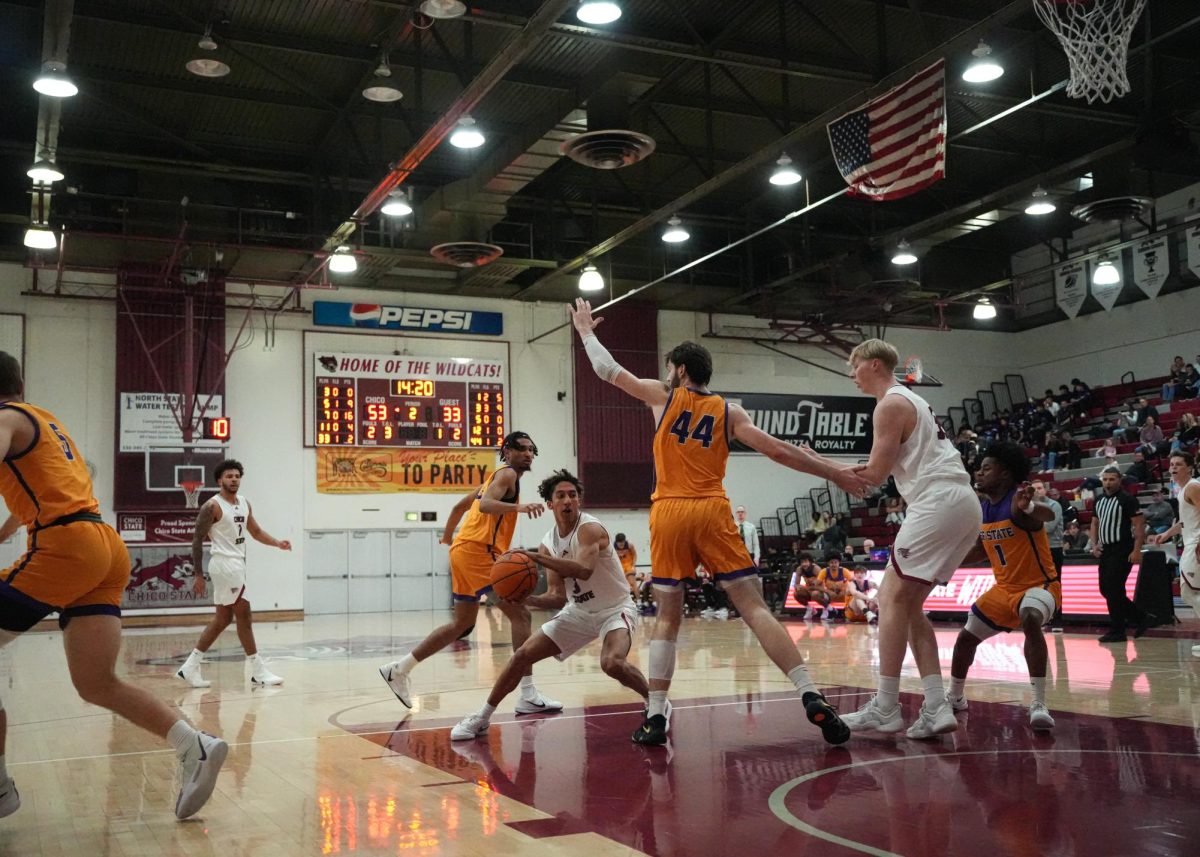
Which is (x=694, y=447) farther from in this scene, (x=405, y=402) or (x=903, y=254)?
(x=405, y=402)

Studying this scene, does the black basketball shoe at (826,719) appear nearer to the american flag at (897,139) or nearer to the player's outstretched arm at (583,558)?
the player's outstretched arm at (583,558)

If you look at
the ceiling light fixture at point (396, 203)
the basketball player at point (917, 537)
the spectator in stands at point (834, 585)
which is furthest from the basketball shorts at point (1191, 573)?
the ceiling light fixture at point (396, 203)

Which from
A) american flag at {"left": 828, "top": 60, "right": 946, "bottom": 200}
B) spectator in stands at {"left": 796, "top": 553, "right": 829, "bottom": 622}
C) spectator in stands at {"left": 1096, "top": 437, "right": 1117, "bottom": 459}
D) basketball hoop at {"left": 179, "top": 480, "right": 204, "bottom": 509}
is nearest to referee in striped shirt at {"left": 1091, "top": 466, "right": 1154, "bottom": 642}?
american flag at {"left": 828, "top": 60, "right": 946, "bottom": 200}

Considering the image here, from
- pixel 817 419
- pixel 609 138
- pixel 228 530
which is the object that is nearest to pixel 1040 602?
pixel 228 530

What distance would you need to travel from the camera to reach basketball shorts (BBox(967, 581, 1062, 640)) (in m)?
5.93

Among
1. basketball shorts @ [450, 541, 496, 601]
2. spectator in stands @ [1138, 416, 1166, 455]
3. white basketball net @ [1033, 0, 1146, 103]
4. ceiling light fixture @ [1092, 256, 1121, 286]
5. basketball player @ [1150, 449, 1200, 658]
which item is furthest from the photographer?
ceiling light fixture @ [1092, 256, 1121, 286]

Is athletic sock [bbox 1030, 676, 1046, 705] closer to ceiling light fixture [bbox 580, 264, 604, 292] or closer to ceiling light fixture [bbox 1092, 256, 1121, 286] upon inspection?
ceiling light fixture [bbox 580, 264, 604, 292]

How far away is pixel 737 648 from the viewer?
474 inches

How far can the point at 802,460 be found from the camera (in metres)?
5.52

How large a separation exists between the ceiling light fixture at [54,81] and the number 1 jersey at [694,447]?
9770 mm

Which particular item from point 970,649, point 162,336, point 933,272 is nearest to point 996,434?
point 933,272

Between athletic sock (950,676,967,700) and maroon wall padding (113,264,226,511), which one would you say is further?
maroon wall padding (113,264,226,511)

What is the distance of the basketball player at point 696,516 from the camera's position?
18.1 feet

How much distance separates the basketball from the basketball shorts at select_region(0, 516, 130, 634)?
275cm
